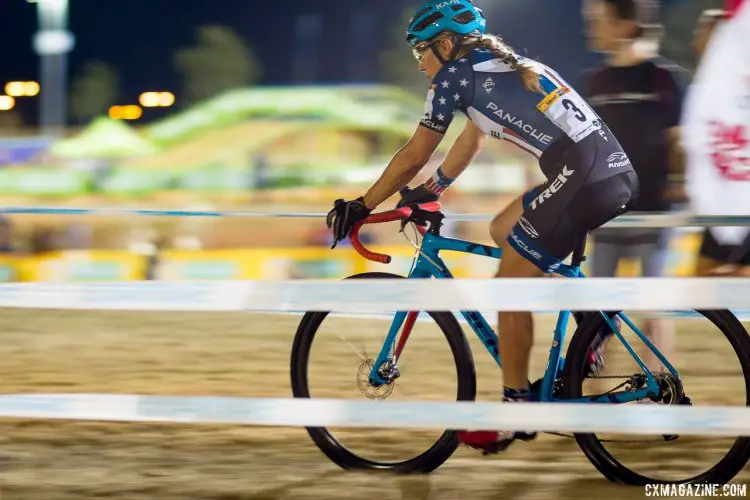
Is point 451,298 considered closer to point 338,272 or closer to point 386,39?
point 338,272

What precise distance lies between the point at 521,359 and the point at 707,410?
2.52ft

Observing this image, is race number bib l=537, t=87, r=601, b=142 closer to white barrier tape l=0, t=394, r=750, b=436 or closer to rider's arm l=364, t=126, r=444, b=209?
rider's arm l=364, t=126, r=444, b=209

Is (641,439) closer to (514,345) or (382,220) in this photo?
(514,345)

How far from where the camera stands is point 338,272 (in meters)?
17.5

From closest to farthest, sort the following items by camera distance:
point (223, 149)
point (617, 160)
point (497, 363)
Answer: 1. point (617, 160)
2. point (497, 363)
3. point (223, 149)

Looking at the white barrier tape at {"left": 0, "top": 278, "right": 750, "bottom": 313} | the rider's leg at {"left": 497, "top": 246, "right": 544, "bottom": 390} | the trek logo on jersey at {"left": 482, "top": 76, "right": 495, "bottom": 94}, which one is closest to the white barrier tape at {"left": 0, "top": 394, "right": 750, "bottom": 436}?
the white barrier tape at {"left": 0, "top": 278, "right": 750, "bottom": 313}

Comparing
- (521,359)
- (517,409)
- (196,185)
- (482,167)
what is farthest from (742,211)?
(196,185)

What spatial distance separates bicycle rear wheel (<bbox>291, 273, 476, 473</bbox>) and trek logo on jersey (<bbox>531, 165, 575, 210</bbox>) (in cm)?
48

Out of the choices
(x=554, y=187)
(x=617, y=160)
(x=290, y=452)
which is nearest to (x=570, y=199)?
(x=554, y=187)

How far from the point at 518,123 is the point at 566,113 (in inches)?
5.9

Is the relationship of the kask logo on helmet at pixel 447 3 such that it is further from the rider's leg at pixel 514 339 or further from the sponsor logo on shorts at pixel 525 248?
the sponsor logo on shorts at pixel 525 248

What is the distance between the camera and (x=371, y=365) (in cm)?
442

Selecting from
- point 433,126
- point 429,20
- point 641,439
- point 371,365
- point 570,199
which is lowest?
point 641,439

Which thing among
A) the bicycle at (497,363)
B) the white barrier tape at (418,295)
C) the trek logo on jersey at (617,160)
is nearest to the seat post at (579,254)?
the bicycle at (497,363)
